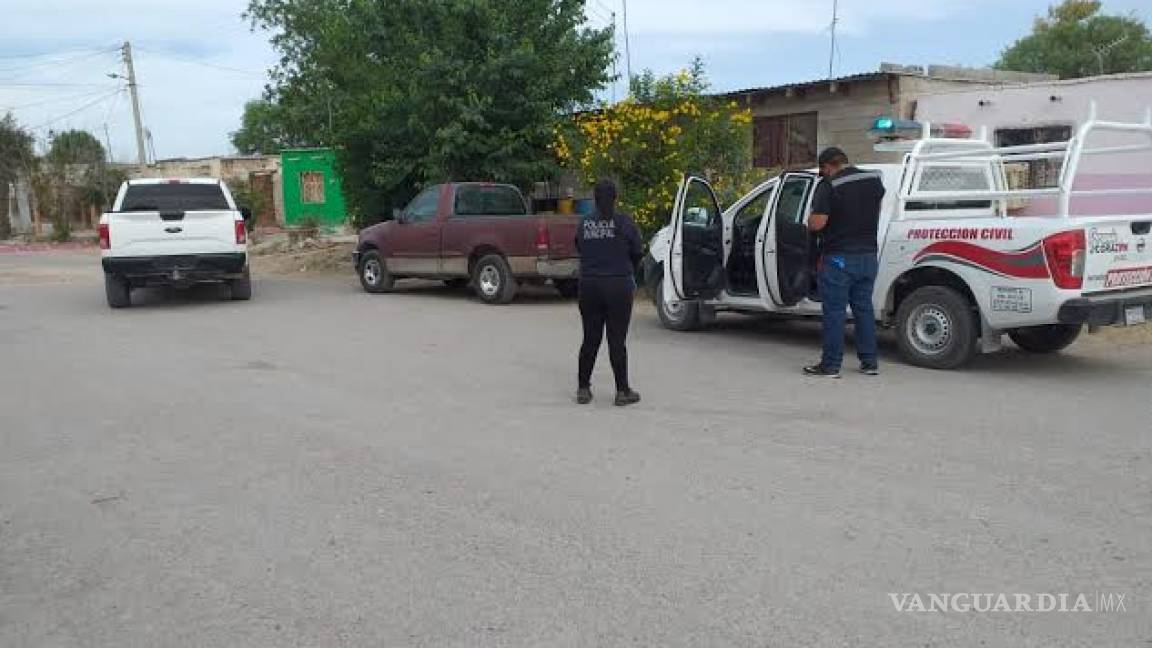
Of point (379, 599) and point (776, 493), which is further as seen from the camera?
point (776, 493)

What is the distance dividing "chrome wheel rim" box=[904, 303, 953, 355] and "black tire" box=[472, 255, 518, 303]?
21.8 ft

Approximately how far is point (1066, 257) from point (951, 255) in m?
0.93

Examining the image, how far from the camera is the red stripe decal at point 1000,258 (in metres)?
7.56

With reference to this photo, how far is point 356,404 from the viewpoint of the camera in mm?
7324

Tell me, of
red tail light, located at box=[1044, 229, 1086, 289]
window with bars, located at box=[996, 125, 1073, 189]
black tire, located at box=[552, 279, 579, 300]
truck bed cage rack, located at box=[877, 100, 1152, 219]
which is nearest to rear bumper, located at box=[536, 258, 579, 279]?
black tire, located at box=[552, 279, 579, 300]

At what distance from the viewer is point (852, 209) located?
7.94 meters

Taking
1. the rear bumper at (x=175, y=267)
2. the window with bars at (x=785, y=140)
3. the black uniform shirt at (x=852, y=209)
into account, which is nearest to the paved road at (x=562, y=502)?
the black uniform shirt at (x=852, y=209)

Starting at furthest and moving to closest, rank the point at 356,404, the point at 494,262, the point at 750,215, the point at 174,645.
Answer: the point at 494,262 → the point at 750,215 → the point at 356,404 → the point at 174,645

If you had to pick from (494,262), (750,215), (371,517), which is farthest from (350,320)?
(371,517)

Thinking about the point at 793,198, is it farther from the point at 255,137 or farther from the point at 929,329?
the point at 255,137

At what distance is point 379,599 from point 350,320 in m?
8.91

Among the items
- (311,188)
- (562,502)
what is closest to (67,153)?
(311,188)

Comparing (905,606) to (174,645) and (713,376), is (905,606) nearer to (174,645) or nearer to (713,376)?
(174,645)

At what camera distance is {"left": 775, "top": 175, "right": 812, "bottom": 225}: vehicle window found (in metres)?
9.57
